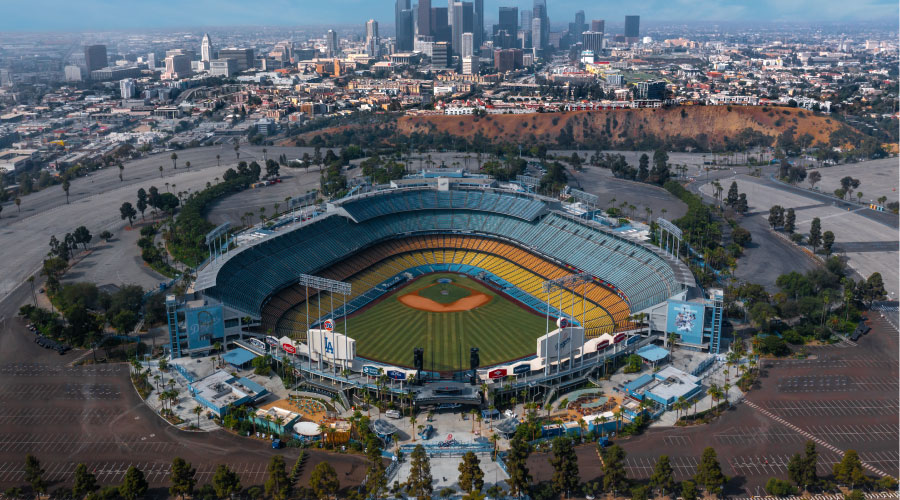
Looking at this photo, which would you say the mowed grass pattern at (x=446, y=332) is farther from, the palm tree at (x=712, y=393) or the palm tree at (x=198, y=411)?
the palm tree at (x=712, y=393)

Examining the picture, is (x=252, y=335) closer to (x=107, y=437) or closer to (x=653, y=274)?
(x=107, y=437)

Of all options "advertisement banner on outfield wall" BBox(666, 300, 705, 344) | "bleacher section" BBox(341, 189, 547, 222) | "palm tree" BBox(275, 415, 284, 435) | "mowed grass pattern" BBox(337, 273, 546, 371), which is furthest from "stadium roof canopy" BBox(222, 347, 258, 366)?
"advertisement banner on outfield wall" BBox(666, 300, 705, 344)

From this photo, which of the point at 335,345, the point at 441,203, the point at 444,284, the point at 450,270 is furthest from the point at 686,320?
the point at 441,203

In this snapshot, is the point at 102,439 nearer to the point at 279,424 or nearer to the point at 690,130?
the point at 279,424

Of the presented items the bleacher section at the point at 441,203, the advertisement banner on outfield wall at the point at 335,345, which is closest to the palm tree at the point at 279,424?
the advertisement banner on outfield wall at the point at 335,345

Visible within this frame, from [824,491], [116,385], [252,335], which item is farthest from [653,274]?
[116,385]

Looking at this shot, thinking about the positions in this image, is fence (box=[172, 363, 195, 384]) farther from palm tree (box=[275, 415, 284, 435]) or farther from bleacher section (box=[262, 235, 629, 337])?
palm tree (box=[275, 415, 284, 435])
